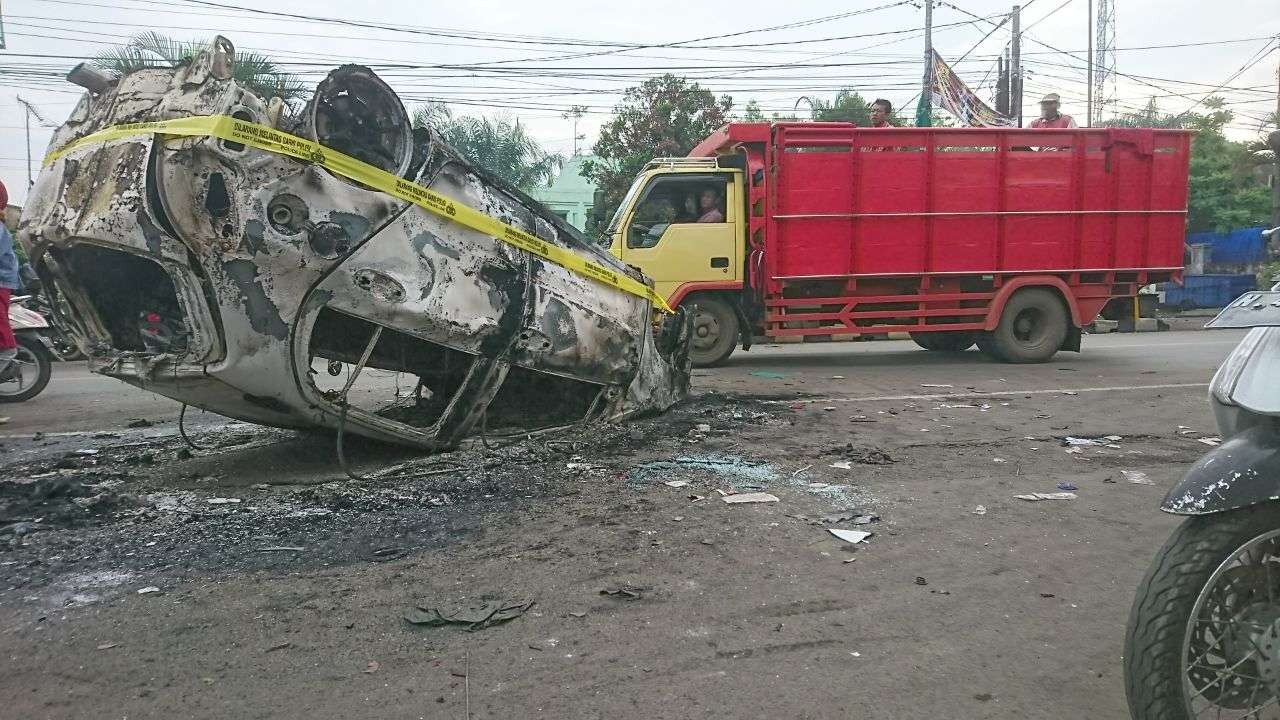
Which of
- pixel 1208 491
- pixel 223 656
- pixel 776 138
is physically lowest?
pixel 223 656

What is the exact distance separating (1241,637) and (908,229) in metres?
8.54

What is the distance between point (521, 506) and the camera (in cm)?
410

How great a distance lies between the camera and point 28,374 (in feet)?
24.8

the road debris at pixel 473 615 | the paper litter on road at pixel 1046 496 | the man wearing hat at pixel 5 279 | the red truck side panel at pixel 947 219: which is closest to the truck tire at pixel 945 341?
the red truck side panel at pixel 947 219

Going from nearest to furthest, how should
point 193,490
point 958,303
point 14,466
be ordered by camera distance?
1. point 193,490
2. point 14,466
3. point 958,303

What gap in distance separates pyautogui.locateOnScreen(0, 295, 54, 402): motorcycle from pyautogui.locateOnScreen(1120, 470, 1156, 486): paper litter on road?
333 inches

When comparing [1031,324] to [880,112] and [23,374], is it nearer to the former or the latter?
[880,112]

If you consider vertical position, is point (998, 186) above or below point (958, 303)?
above

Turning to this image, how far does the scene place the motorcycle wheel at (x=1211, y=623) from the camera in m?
1.79

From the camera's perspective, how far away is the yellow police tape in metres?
3.55

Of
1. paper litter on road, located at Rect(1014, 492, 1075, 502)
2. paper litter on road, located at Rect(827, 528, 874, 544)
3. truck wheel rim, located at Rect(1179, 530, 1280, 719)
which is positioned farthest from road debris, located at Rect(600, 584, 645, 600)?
paper litter on road, located at Rect(1014, 492, 1075, 502)

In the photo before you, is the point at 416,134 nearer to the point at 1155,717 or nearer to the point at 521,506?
the point at 521,506

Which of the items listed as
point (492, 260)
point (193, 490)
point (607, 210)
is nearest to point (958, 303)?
point (607, 210)

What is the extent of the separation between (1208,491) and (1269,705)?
0.50 meters
